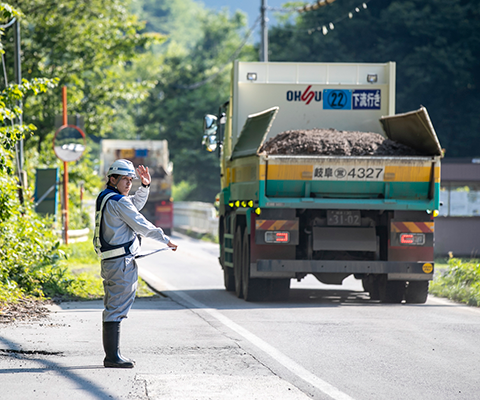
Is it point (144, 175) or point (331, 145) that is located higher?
point (331, 145)

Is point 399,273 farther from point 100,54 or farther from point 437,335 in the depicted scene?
point 100,54

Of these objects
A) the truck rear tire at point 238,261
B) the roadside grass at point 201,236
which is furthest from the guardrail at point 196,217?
the truck rear tire at point 238,261

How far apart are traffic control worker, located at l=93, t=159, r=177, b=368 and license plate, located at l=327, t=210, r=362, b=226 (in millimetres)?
5277

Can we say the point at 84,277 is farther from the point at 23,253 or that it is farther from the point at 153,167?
the point at 153,167

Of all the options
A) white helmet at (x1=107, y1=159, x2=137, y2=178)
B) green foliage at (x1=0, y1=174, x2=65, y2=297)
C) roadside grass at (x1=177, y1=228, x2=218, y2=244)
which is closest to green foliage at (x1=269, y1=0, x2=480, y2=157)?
roadside grass at (x1=177, y1=228, x2=218, y2=244)

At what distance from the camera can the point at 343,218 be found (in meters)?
12.1

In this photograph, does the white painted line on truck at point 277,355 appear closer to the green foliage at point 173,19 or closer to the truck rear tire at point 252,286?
the truck rear tire at point 252,286

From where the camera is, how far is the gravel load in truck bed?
39.7 feet

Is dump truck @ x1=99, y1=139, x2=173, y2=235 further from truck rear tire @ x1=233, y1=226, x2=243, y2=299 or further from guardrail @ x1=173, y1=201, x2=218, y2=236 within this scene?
truck rear tire @ x1=233, y1=226, x2=243, y2=299

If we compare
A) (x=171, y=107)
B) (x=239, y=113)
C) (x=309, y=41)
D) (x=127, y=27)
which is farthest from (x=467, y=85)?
(x=239, y=113)

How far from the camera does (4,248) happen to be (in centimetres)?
1208

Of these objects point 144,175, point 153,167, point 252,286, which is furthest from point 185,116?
point 144,175

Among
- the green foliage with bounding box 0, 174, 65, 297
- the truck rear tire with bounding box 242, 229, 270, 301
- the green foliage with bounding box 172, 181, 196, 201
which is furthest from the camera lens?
the green foliage with bounding box 172, 181, 196, 201

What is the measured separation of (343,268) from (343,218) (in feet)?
2.35
